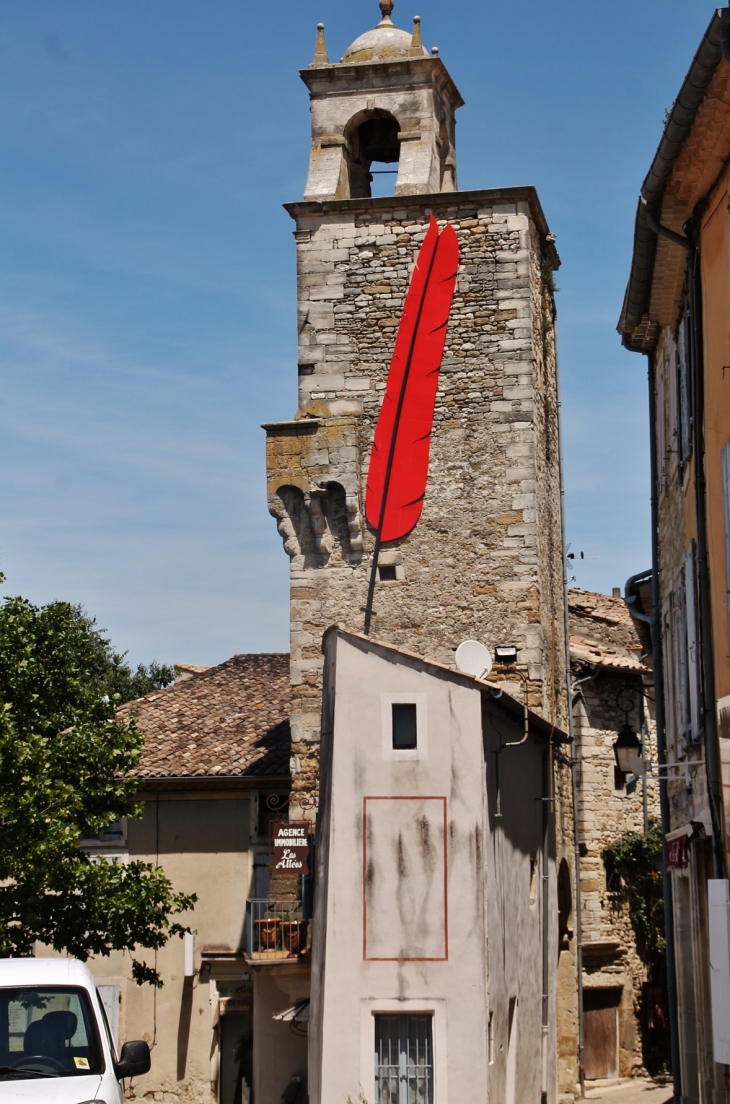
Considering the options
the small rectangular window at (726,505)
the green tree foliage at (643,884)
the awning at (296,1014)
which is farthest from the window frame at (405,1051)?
the green tree foliage at (643,884)

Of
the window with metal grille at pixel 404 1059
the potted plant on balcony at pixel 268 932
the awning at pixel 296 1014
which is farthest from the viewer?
the potted plant on balcony at pixel 268 932

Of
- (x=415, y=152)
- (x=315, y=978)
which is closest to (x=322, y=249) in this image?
(x=415, y=152)

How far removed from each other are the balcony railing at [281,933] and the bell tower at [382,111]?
8.94 m

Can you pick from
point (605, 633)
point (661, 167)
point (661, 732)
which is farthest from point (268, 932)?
point (605, 633)

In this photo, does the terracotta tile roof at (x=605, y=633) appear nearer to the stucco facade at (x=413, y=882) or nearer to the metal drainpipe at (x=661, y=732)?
the metal drainpipe at (x=661, y=732)

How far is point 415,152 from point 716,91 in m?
9.76

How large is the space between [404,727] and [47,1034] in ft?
21.5

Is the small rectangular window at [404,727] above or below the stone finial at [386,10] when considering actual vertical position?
below

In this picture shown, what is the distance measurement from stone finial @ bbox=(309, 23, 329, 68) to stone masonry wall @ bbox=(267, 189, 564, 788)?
232cm

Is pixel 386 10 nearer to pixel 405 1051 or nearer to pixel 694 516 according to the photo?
pixel 694 516

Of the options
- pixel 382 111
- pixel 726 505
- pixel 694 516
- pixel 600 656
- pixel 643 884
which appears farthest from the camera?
pixel 600 656

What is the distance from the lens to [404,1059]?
12.8 metres

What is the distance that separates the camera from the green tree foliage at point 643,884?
2286 centimetres

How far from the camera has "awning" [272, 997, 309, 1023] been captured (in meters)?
15.7
